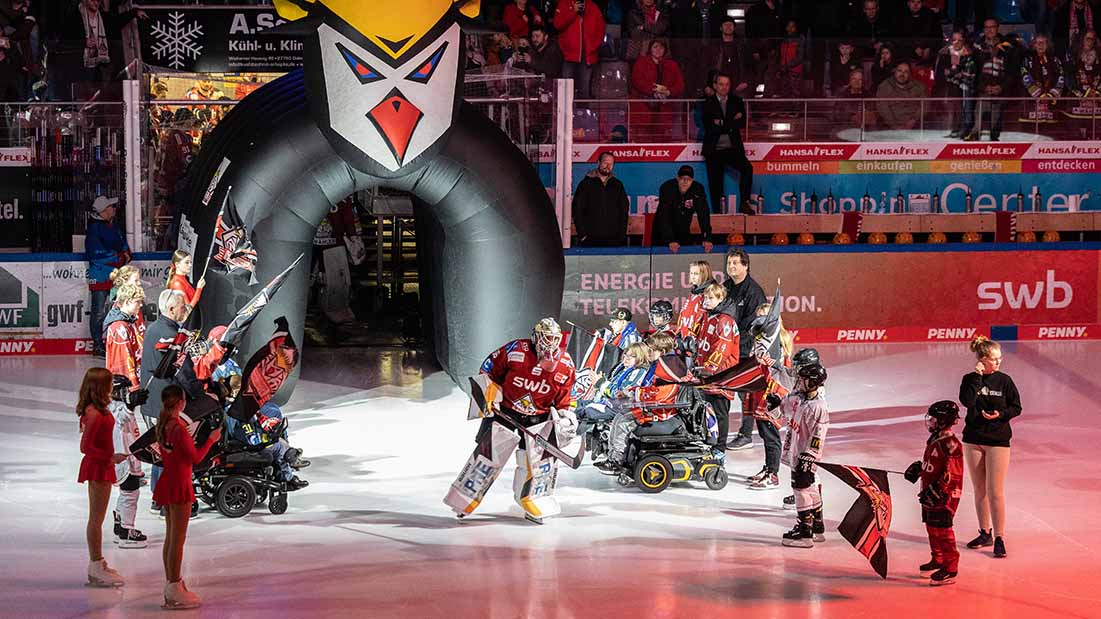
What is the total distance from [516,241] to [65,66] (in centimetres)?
731

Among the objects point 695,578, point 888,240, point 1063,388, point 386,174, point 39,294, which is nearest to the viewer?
point 695,578

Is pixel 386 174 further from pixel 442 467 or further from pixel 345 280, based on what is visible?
pixel 345 280

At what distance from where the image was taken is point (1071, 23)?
20.2 m

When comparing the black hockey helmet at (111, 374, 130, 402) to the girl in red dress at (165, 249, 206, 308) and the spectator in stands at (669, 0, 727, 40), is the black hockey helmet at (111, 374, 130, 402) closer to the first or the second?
the girl in red dress at (165, 249, 206, 308)

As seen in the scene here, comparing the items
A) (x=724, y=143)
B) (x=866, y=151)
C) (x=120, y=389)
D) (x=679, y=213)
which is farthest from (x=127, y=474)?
(x=866, y=151)

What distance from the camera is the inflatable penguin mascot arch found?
41.6 feet

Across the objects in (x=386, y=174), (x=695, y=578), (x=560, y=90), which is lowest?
(x=695, y=578)

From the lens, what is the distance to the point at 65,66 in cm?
1827

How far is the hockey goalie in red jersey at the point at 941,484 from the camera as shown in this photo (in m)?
9.11

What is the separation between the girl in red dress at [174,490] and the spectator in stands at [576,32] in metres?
11.0

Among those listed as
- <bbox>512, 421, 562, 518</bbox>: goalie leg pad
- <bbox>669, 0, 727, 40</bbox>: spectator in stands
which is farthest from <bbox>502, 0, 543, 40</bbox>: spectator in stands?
<bbox>512, 421, 562, 518</bbox>: goalie leg pad

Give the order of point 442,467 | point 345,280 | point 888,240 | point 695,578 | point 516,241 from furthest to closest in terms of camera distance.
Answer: point 888,240
point 345,280
point 516,241
point 442,467
point 695,578

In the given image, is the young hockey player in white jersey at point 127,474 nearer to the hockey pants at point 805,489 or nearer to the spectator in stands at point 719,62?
the hockey pants at point 805,489

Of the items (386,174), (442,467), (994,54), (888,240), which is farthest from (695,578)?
(994,54)
